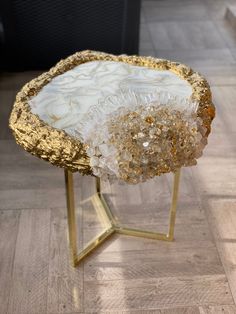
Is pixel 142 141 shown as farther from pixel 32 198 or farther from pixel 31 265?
pixel 32 198

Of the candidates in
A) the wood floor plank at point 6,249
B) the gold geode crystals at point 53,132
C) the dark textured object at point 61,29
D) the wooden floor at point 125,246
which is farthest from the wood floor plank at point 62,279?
the dark textured object at point 61,29

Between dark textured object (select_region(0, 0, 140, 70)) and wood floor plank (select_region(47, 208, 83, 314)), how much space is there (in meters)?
1.10

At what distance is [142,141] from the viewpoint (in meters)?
0.77

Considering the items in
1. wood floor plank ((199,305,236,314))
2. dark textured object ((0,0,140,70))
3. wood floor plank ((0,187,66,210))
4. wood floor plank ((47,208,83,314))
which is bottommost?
wood floor plank ((0,187,66,210))

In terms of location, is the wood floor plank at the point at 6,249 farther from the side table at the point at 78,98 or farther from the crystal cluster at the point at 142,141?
the crystal cluster at the point at 142,141

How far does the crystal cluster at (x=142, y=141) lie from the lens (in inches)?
30.4

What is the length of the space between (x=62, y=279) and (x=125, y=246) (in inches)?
7.8

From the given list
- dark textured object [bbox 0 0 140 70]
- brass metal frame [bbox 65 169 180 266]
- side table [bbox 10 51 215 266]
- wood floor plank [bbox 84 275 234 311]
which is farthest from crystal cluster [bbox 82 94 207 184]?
dark textured object [bbox 0 0 140 70]

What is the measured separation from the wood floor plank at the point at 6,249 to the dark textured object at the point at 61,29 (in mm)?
→ 1028

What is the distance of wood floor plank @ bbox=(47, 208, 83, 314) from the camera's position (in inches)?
41.9

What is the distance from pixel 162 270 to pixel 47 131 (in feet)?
1.75

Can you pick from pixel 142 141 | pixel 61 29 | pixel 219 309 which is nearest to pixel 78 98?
pixel 142 141

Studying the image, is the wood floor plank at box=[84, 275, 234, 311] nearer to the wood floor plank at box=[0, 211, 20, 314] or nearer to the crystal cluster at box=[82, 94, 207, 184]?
the wood floor plank at box=[0, 211, 20, 314]

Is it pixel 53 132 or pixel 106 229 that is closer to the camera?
pixel 53 132
